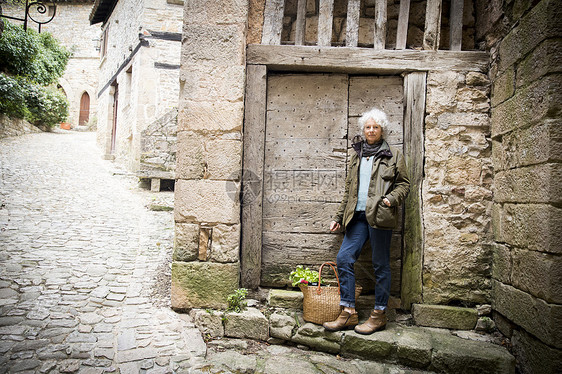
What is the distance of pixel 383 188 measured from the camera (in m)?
2.88

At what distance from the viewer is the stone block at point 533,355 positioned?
241cm

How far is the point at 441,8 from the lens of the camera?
333cm

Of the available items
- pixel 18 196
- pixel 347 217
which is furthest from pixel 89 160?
pixel 347 217

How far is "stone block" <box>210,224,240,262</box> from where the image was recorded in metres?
3.22

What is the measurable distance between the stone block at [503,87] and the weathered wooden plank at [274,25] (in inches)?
84.8

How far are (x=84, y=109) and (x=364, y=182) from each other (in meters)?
23.7

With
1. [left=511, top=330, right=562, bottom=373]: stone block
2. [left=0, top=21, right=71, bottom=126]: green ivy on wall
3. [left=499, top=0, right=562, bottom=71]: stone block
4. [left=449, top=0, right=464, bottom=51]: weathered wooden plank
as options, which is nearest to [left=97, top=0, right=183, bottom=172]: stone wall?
[left=0, top=21, right=71, bottom=126]: green ivy on wall

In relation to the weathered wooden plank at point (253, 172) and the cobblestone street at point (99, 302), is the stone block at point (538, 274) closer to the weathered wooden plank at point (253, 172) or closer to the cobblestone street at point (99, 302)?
the cobblestone street at point (99, 302)

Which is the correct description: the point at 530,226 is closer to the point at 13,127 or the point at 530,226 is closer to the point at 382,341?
the point at 382,341

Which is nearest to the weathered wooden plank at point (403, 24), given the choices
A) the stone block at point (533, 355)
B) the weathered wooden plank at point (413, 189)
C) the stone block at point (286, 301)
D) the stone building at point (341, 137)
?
the stone building at point (341, 137)

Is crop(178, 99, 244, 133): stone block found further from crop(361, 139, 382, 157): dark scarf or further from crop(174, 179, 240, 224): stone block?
crop(361, 139, 382, 157): dark scarf

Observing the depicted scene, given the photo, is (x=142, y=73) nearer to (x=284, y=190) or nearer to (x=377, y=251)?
(x=284, y=190)

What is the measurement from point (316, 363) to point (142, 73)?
949 centimetres

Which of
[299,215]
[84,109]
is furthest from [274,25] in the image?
[84,109]
